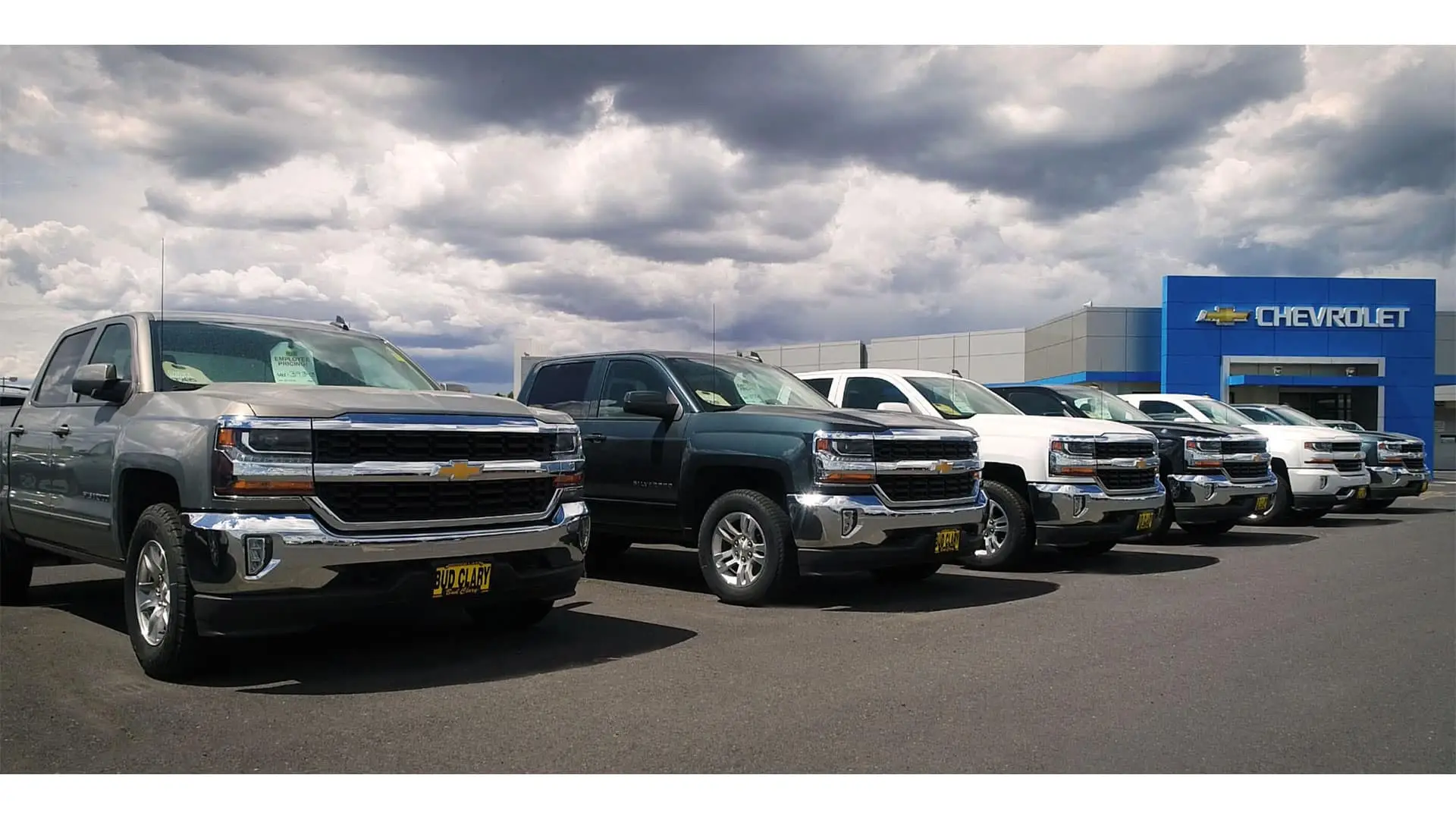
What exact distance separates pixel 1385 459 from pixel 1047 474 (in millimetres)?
10785

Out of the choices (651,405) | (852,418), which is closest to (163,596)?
(651,405)

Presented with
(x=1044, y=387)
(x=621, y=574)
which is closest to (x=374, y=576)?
(x=621, y=574)

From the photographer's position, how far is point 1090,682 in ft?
19.2

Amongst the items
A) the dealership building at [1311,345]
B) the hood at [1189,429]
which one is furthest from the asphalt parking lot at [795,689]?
the dealership building at [1311,345]

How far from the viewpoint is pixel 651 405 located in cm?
884

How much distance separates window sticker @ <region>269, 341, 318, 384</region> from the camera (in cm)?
704

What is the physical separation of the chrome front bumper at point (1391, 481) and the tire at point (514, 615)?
1515 cm

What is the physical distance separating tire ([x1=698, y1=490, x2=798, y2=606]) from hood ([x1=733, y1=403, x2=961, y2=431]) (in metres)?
0.67

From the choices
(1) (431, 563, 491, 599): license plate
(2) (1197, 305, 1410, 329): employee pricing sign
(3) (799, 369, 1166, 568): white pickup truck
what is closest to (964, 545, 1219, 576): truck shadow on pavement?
(3) (799, 369, 1166, 568): white pickup truck

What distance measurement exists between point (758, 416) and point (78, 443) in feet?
14.9

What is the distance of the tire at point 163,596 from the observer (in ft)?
18.1

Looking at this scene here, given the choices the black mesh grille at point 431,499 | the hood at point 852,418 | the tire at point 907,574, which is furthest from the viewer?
the tire at point 907,574

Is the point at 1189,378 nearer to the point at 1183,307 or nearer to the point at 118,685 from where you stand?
the point at 1183,307

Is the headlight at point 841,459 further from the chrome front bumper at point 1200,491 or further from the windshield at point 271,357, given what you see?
the chrome front bumper at point 1200,491
